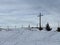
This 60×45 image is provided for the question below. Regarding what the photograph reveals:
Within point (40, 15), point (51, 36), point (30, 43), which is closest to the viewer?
point (30, 43)

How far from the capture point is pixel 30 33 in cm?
700

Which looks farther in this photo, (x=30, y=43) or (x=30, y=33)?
(x=30, y=33)

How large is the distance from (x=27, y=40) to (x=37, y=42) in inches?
19.2

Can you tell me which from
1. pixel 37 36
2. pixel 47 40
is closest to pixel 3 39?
pixel 37 36

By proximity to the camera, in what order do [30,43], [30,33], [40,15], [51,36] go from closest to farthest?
[30,43]
[51,36]
[30,33]
[40,15]

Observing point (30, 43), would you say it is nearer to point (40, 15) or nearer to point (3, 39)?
point (3, 39)

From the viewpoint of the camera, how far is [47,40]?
6102mm

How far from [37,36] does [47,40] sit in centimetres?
66

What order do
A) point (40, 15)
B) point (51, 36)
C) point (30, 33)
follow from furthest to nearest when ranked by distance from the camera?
1. point (40, 15)
2. point (30, 33)
3. point (51, 36)

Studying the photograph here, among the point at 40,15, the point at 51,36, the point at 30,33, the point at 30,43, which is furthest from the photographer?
the point at 40,15

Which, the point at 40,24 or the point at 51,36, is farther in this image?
the point at 40,24

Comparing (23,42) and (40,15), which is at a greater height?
(40,15)

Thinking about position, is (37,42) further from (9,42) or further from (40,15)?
(40,15)

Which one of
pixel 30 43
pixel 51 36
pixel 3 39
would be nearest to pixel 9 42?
pixel 3 39
